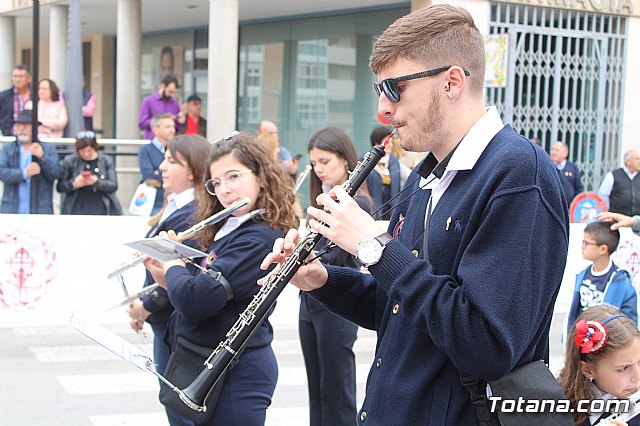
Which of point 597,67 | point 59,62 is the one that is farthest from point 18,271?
point 59,62

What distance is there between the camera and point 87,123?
1471 centimetres

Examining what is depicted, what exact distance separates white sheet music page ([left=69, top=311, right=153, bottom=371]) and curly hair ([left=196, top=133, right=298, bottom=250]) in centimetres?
124

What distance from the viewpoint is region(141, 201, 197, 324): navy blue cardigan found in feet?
14.5

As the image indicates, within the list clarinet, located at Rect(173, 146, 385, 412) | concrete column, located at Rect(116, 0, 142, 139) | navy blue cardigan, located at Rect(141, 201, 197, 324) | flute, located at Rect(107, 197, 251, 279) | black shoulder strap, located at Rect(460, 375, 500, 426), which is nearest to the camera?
black shoulder strap, located at Rect(460, 375, 500, 426)

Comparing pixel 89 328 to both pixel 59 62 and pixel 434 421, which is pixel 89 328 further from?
pixel 59 62

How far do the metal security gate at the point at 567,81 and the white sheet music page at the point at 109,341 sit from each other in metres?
11.5

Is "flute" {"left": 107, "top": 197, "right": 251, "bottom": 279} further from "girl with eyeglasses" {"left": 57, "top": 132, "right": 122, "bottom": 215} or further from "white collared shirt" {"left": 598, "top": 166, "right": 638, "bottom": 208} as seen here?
"white collared shirt" {"left": 598, "top": 166, "right": 638, "bottom": 208}

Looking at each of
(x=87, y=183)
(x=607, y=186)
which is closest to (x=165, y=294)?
(x=87, y=183)

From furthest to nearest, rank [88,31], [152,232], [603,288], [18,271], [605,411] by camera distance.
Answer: [88,31], [18,271], [603,288], [152,232], [605,411]

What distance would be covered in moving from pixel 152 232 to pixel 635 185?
10.2 metres

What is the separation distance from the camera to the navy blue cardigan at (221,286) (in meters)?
3.56

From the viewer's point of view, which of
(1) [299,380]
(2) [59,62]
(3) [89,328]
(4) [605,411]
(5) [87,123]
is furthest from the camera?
(2) [59,62]

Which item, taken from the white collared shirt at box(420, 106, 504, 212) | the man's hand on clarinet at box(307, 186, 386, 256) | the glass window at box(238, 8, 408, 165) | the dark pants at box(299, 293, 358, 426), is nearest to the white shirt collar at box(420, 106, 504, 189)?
the white collared shirt at box(420, 106, 504, 212)

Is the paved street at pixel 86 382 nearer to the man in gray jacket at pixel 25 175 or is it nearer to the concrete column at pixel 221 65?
the man in gray jacket at pixel 25 175
